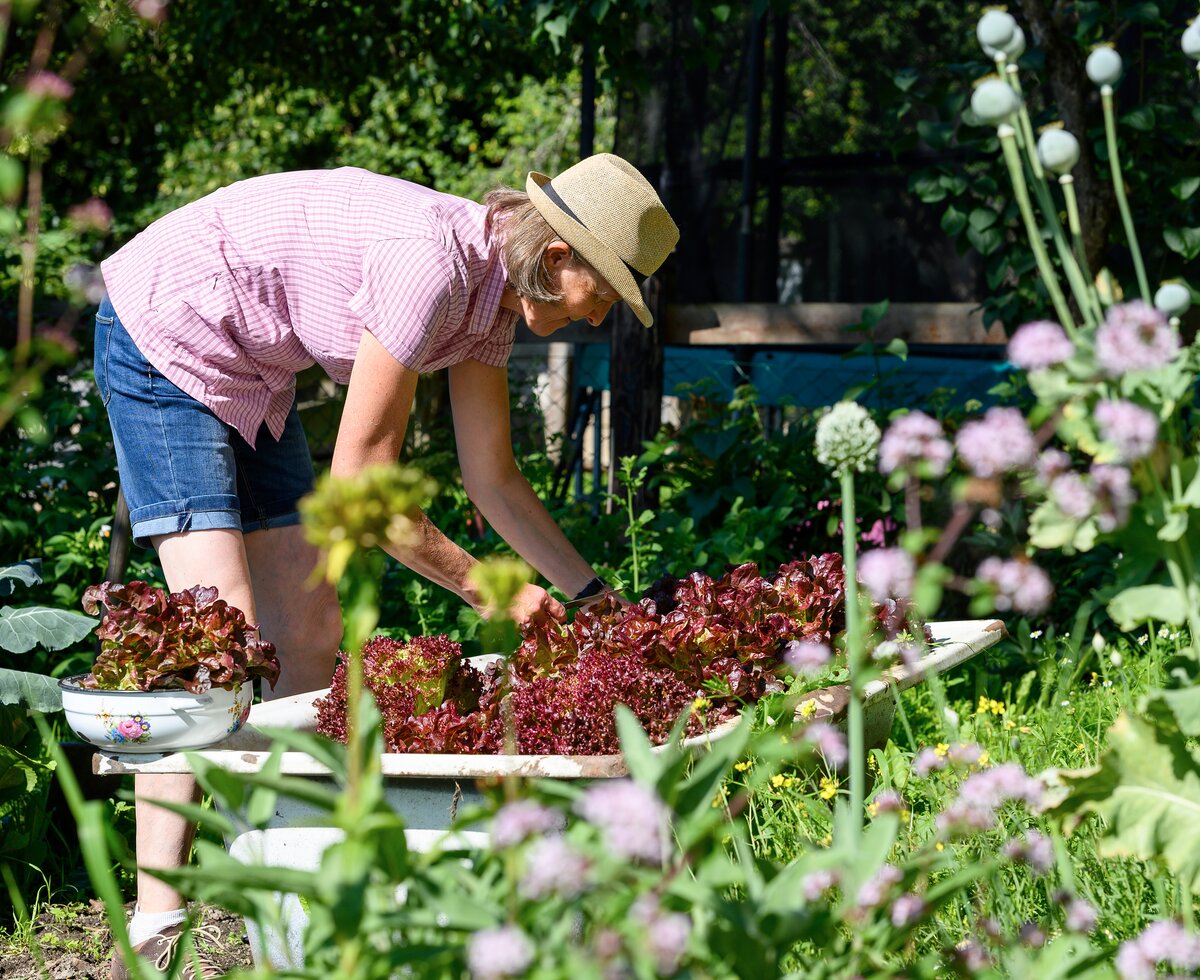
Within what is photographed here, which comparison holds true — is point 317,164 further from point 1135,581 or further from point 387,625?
point 1135,581

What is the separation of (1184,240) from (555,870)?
3370 mm

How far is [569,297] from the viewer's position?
2172mm

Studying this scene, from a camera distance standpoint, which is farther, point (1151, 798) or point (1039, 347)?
point (1151, 798)

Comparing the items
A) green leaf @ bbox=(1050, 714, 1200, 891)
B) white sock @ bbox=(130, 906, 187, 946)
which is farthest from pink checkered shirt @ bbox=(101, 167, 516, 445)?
green leaf @ bbox=(1050, 714, 1200, 891)

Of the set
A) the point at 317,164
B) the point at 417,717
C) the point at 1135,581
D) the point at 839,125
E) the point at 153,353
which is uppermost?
the point at 317,164

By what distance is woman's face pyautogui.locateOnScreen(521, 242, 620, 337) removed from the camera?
2150 millimetres

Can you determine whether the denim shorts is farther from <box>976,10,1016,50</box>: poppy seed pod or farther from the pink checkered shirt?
<box>976,10,1016,50</box>: poppy seed pod

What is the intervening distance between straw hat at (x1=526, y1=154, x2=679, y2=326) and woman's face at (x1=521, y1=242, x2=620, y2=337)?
0.03m

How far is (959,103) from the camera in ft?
11.7

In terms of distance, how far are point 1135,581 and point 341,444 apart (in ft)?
3.97

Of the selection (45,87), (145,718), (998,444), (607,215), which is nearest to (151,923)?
(145,718)

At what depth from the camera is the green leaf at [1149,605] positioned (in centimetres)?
118

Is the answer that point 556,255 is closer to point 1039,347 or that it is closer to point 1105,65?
point 1105,65

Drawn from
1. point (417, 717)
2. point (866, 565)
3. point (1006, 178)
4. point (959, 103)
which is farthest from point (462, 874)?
point (1006, 178)
